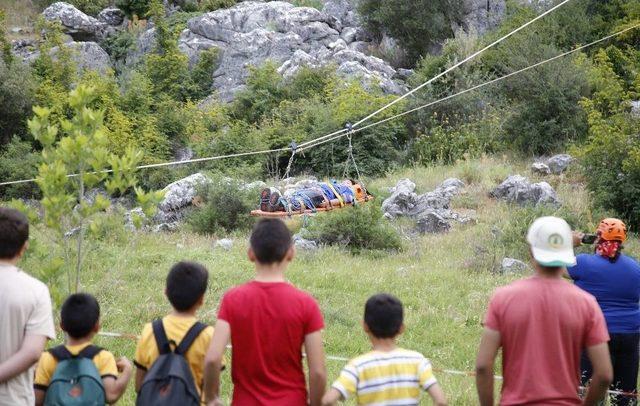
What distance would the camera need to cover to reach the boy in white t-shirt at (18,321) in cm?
349

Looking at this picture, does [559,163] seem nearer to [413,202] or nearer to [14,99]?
[413,202]

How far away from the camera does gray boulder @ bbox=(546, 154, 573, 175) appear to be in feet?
63.6

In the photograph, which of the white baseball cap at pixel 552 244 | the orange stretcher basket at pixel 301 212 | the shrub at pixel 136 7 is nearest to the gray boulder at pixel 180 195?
the orange stretcher basket at pixel 301 212

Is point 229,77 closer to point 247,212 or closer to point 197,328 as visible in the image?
point 247,212

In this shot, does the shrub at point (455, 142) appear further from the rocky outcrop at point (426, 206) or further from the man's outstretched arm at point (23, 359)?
the man's outstretched arm at point (23, 359)

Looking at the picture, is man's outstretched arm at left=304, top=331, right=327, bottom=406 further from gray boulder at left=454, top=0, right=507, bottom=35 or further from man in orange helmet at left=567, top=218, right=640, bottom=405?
gray boulder at left=454, top=0, right=507, bottom=35

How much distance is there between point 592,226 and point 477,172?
6142 mm

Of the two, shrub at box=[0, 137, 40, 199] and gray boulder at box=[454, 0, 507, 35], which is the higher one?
gray boulder at box=[454, 0, 507, 35]

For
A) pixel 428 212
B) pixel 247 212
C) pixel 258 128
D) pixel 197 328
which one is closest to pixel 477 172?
pixel 428 212

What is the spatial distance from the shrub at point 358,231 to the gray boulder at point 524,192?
12.1 ft

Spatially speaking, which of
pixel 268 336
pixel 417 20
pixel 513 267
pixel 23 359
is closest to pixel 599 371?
pixel 268 336

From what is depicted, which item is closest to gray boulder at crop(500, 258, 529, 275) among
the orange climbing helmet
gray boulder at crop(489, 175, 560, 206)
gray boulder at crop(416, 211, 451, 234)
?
gray boulder at crop(416, 211, 451, 234)

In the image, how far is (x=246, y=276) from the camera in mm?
10484

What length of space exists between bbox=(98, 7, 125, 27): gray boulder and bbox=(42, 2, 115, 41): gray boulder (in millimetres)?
1275
